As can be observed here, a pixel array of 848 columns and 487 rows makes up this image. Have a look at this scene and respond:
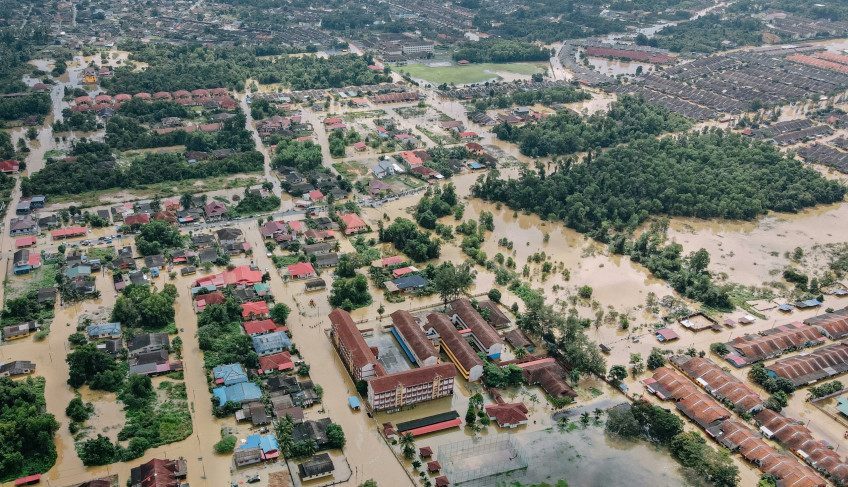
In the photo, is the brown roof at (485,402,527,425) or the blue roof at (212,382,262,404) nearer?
the brown roof at (485,402,527,425)

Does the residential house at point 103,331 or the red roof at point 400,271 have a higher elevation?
the red roof at point 400,271

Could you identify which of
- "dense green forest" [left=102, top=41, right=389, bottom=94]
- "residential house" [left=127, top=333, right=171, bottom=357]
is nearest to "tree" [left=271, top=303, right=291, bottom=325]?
"residential house" [left=127, top=333, right=171, bottom=357]

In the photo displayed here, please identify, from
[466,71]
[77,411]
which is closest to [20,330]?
[77,411]

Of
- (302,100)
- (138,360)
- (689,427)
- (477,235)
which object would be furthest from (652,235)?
(302,100)

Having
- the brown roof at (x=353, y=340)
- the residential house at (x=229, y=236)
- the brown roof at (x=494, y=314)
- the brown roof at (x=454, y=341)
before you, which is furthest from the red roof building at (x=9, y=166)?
the brown roof at (x=494, y=314)

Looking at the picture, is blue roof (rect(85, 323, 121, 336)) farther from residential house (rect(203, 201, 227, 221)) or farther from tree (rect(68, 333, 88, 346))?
residential house (rect(203, 201, 227, 221))

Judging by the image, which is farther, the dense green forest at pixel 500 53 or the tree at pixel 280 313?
the dense green forest at pixel 500 53

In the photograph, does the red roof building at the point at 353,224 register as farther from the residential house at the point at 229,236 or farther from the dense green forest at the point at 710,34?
the dense green forest at the point at 710,34
